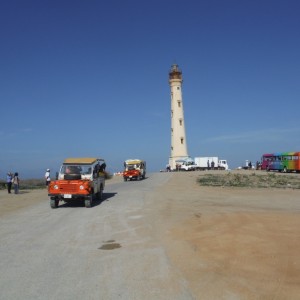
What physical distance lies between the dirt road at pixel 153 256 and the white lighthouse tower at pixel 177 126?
209 feet

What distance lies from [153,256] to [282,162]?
58.1m

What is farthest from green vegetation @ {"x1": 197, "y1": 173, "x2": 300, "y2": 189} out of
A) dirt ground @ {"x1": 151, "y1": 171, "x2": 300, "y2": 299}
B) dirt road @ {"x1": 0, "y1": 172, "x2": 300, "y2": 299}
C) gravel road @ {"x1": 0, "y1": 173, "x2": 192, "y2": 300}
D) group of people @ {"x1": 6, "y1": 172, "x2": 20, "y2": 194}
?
gravel road @ {"x1": 0, "y1": 173, "x2": 192, "y2": 300}

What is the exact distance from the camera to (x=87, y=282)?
8.14 m

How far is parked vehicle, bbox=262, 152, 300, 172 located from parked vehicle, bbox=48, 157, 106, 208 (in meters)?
42.5

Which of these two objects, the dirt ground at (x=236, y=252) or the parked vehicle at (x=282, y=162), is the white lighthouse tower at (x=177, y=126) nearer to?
the parked vehicle at (x=282, y=162)

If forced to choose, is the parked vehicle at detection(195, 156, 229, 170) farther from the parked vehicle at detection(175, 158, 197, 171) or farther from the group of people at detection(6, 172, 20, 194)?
the group of people at detection(6, 172, 20, 194)

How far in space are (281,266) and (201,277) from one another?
6.00 feet

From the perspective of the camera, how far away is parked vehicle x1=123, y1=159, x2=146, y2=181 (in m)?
49.8

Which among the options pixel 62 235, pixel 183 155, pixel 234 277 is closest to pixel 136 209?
pixel 62 235

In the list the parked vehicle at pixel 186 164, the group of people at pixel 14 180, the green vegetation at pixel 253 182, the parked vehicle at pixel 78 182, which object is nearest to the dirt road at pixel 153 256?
the parked vehicle at pixel 78 182

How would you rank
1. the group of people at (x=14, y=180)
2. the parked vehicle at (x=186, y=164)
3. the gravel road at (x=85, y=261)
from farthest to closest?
the parked vehicle at (x=186, y=164)
the group of people at (x=14, y=180)
the gravel road at (x=85, y=261)

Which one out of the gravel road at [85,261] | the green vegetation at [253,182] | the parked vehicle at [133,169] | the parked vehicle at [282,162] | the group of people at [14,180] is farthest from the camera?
the parked vehicle at [282,162]

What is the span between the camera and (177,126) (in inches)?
3228

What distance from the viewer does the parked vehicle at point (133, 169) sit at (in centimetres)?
4978
